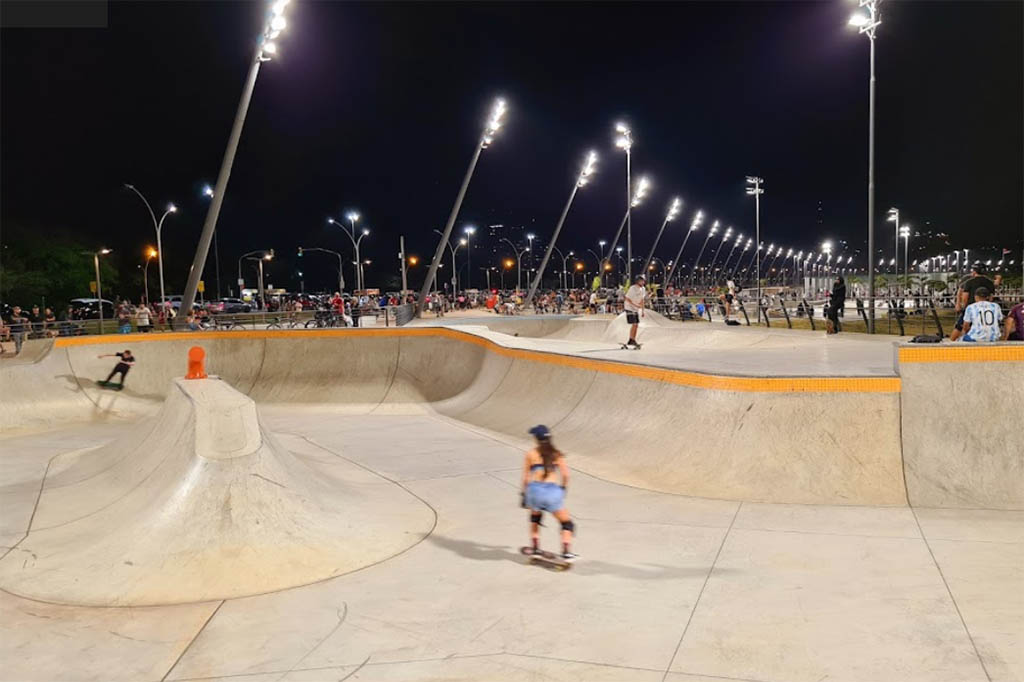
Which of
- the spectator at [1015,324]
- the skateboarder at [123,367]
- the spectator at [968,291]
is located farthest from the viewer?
the skateboarder at [123,367]

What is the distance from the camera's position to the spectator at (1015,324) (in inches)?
404

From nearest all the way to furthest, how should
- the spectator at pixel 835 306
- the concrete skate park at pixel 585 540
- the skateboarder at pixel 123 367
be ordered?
the concrete skate park at pixel 585 540, the skateboarder at pixel 123 367, the spectator at pixel 835 306

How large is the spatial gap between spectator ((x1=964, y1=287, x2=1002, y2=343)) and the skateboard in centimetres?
751

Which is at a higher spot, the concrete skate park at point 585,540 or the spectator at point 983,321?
the spectator at point 983,321

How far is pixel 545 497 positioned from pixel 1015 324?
7.80 meters

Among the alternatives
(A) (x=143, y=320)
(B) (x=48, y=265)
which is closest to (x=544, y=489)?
(A) (x=143, y=320)

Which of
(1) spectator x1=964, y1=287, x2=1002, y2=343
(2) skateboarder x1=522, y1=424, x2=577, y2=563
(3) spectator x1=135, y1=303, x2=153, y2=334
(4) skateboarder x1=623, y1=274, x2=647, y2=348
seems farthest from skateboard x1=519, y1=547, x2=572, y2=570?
(3) spectator x1=135, y1=303, x2=153, y2=334

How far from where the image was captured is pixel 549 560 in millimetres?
6980

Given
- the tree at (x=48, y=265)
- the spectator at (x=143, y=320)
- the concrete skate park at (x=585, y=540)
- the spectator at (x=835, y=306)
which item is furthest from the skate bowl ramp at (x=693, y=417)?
the tree at (x=48, y=265)

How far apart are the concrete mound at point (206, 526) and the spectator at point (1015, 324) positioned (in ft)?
28.0

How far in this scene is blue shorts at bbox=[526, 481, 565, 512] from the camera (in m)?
6.93

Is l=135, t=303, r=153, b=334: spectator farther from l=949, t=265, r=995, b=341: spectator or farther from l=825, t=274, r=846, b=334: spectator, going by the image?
l=949, t=265, r=995, b=341: spectator

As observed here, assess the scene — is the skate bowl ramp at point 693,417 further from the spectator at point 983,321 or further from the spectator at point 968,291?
the spectator at point 968,291

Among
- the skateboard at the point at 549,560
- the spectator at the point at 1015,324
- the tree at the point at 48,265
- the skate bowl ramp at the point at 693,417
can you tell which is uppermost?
the tree at the point at 48,265
